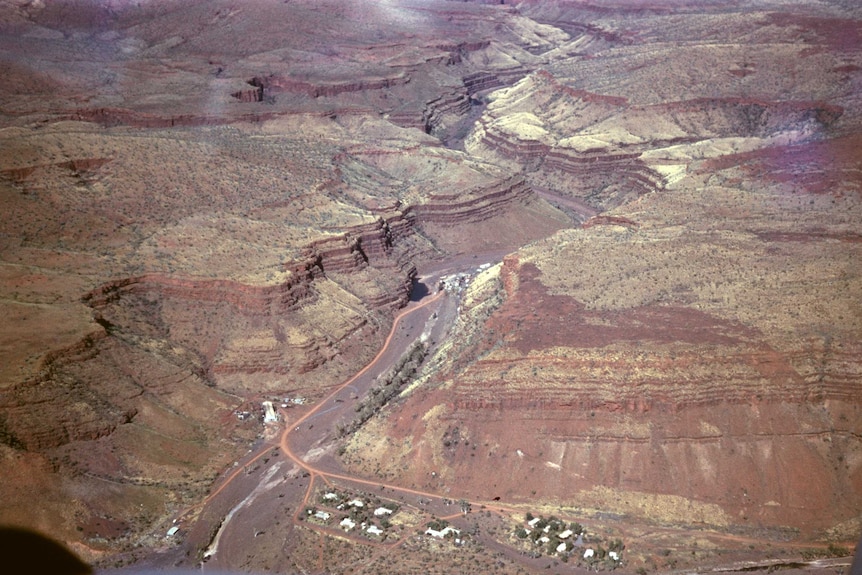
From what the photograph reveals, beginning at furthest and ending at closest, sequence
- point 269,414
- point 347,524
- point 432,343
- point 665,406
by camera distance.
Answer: point 432,343, point 269,414, point 665,406, point 347,524

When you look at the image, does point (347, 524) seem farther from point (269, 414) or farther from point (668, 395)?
point (668, 395)

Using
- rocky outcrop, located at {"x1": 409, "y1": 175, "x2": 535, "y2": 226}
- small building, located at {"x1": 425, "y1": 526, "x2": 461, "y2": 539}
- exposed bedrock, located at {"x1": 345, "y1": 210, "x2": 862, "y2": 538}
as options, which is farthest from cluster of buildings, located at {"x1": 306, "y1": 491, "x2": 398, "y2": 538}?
rocky outcrop, located at {"x1": 409, "y1": 175, "x2": 535, "y2": 226}

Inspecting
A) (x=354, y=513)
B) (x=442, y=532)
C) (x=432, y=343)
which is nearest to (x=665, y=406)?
(x=442, y=532)

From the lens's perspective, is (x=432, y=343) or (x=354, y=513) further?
(x=432, y=343)

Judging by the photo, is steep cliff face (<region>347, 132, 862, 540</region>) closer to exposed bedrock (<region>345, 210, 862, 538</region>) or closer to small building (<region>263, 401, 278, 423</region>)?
exposed bedrock (<region>345, 210, 862, 538</region>)

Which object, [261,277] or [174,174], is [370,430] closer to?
[261,277]

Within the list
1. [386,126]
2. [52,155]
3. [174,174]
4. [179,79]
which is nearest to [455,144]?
[386,126]

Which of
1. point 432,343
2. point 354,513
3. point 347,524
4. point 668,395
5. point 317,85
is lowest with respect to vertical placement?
point 432,343

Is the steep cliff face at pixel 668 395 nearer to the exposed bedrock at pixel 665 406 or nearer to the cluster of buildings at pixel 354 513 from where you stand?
the exposed bedrock at pixel 665 406

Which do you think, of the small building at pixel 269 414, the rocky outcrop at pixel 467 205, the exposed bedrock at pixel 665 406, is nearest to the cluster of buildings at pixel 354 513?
the exposed bedrock at pixel 665 406

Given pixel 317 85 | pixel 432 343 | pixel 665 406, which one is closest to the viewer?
pixel 665 406
